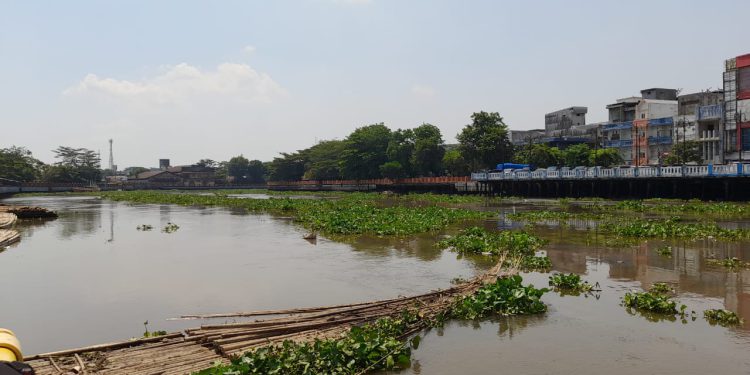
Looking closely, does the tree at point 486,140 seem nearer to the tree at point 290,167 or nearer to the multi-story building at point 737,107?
the multi-story building at point 737,107

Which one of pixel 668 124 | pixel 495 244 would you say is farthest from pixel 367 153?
pixel 495 244

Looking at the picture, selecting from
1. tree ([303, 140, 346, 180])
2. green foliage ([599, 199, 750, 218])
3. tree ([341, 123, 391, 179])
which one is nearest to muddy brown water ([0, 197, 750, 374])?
green foliage ([599, 199, 750, 218])

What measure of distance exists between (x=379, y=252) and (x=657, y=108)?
66.1m

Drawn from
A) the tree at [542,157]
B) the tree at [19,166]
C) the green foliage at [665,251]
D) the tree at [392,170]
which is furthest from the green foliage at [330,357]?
the tree at [19,166]

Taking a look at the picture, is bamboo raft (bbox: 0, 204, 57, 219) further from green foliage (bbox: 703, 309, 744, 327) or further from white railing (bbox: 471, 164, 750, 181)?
white railing (bbox: 471, 164, 750, 181)

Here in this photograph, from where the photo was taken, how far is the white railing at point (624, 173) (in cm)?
4269

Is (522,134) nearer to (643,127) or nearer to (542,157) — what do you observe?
(542,157)

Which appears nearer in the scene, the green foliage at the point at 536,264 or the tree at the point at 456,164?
the green foliage at the point at 536,264

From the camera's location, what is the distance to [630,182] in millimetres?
52625

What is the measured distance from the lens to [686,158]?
207ft

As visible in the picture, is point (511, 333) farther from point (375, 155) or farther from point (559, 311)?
point (375, 155)

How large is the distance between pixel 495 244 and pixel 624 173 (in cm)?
3530

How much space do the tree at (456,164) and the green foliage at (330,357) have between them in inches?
2901

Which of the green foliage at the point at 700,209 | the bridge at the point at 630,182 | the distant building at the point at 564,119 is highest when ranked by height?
the distant building at the point at 564,119
